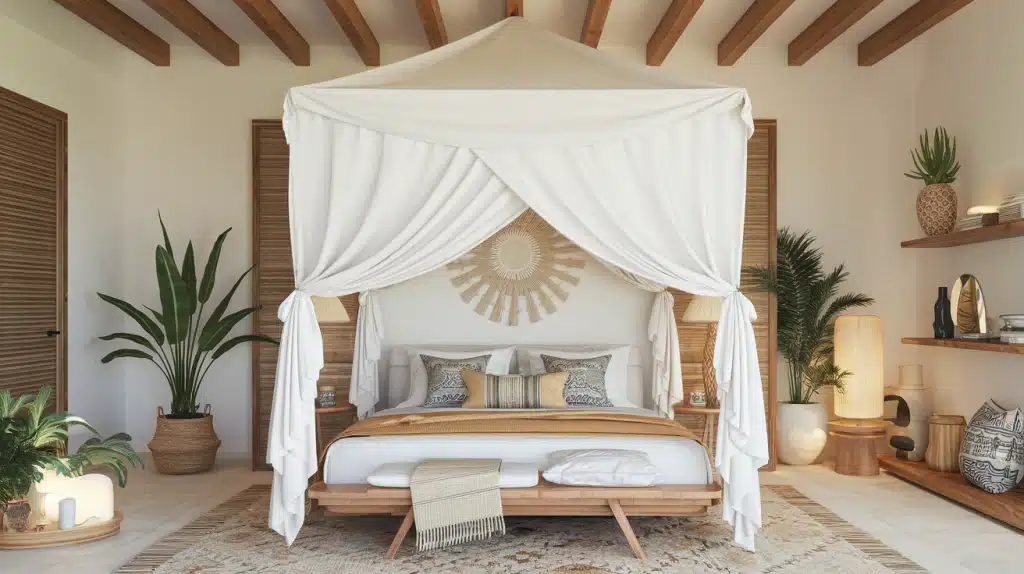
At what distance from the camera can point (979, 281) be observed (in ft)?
18.5

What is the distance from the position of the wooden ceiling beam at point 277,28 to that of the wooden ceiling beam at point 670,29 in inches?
102

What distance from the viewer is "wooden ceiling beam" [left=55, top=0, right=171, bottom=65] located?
17.6 ft

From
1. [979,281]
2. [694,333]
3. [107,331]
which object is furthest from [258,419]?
[979,281]

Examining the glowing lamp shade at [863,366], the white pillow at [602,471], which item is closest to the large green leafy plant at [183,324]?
the white pillow at [602,471]

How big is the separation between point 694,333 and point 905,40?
2.54 metres

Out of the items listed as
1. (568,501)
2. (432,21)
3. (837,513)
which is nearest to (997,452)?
(837,513)

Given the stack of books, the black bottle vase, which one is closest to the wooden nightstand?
the black bottle vase

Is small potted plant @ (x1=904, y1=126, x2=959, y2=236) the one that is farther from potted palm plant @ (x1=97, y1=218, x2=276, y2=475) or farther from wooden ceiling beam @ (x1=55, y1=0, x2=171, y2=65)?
wooden ceiling beam @ (x1=55, y1=0, x2=171, y2=65)

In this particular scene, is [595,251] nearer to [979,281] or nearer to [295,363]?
[295,363]

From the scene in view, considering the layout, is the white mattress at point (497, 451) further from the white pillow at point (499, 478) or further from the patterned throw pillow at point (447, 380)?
the patterned throw pillow at point (447, 380)

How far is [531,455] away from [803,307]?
9.33ft

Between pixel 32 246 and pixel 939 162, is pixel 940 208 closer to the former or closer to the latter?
pixel 939 162

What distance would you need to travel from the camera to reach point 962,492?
5047 millimetres

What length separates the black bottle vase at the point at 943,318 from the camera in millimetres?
5645
